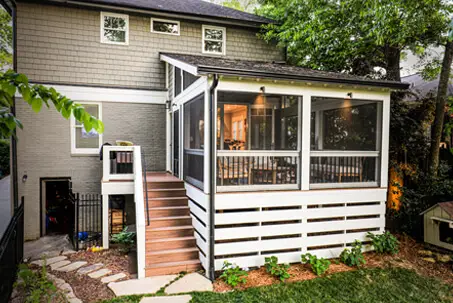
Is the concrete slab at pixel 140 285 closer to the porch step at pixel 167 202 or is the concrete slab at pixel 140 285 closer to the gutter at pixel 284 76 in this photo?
the porch step at pixel 167 202

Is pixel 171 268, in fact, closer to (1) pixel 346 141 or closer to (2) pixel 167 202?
(2) pixel 167 202

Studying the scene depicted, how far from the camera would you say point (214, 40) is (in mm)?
9438

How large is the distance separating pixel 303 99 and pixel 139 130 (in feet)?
17.2

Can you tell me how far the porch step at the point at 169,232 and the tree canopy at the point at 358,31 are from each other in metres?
6.36

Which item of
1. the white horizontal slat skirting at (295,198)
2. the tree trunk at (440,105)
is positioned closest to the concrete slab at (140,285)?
the white horizontal slat skirting at (295,198)

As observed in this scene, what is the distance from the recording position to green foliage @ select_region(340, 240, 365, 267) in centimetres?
550

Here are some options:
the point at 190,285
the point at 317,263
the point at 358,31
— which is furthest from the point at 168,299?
the point at 358,31

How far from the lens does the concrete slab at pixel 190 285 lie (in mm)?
4613

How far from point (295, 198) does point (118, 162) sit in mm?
4737

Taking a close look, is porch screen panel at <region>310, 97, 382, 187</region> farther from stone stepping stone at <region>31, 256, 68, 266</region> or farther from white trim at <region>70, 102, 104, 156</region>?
white trim at <region>70, 102, 104, 156</region>

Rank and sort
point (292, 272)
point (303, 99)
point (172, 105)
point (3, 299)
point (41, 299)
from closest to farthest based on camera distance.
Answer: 1. point (3, 299)
2. point (41, 299)
3. point (292, 272)
4. point (303, 99)
5. point (172, 105)

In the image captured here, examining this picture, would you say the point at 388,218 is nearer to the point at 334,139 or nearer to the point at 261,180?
the point at 334,139

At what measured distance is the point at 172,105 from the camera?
842 centimetres

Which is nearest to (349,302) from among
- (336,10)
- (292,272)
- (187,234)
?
(292,272)
